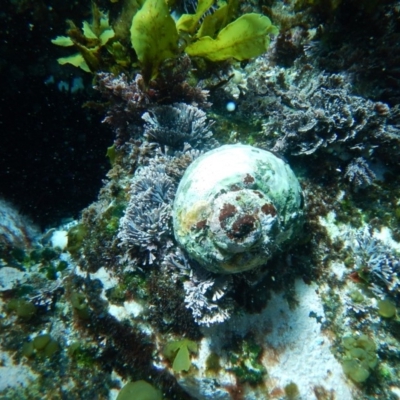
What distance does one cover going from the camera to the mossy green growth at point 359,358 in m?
2.84

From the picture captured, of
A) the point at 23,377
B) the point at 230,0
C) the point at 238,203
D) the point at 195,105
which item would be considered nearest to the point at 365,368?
the point at 238,203

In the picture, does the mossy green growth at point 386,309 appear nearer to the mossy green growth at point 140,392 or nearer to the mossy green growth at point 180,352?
the mossy green growth at point 180,352

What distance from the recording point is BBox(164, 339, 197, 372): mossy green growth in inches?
112

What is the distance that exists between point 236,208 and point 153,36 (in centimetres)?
240

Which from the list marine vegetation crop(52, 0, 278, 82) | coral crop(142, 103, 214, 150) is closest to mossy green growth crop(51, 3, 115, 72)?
marine vegetation crop(52, 0, 278, 82)

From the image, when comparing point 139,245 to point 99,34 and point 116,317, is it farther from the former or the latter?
point 99,34

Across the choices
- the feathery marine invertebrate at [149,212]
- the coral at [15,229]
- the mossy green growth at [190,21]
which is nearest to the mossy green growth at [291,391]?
the feathery marine invertebrate at [149,212]

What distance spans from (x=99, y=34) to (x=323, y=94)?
305 centimetres

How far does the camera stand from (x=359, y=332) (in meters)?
3.07

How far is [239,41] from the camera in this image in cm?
357

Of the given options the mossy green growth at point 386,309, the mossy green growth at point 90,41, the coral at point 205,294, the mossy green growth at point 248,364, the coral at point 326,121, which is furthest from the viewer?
the mossy green growth at point 90,41

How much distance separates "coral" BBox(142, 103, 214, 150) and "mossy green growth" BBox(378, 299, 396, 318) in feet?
8.24

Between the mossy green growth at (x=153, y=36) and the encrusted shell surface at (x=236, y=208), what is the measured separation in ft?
5.00

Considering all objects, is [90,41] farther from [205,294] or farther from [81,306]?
[205,294]
